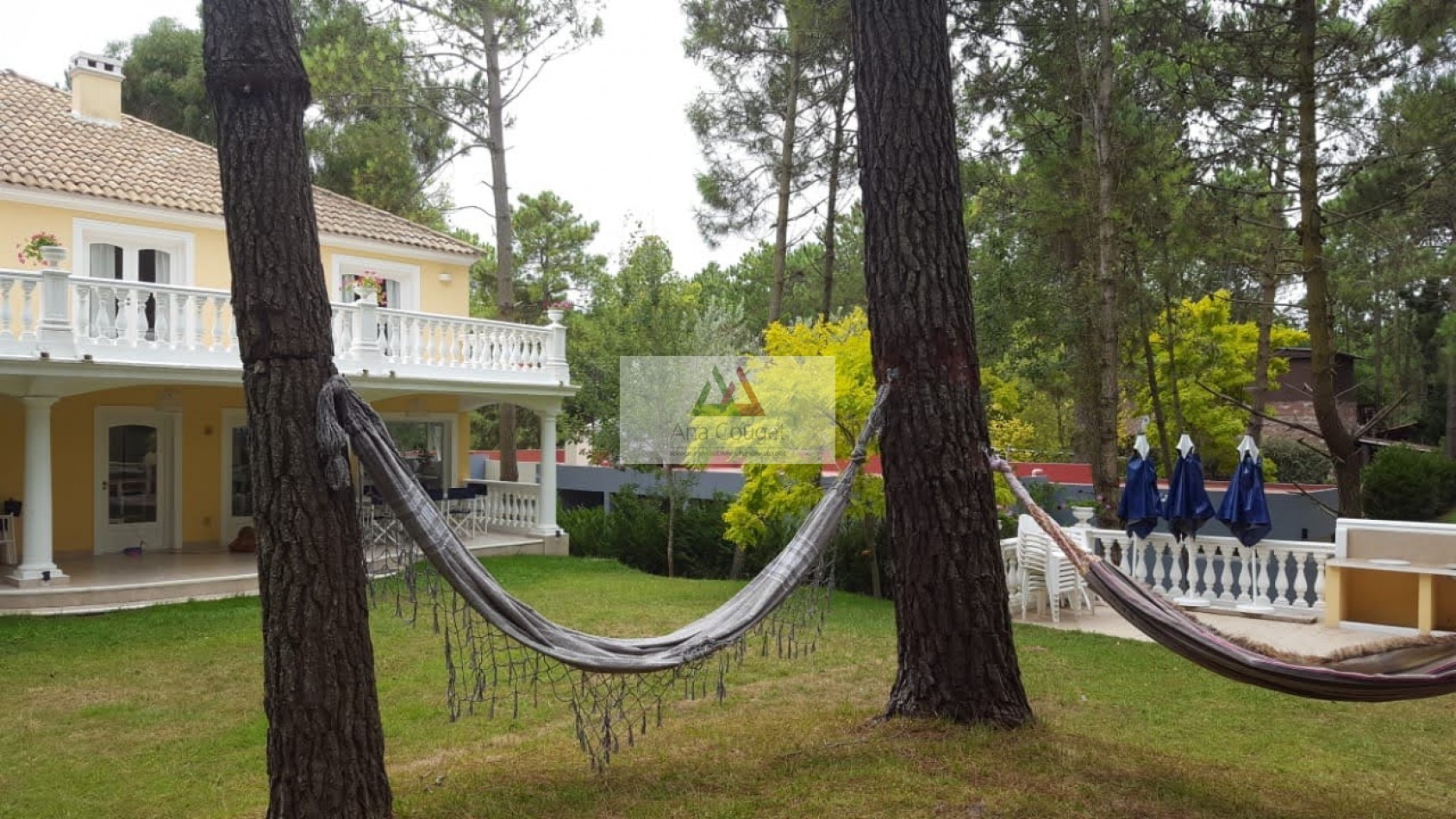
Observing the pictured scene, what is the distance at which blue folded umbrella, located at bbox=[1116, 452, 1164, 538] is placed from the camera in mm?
10344

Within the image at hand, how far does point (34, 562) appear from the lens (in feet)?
35.0

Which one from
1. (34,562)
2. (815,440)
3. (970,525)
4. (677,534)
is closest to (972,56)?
(815,440)

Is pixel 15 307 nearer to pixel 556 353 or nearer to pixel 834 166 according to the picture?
pixel 556 353

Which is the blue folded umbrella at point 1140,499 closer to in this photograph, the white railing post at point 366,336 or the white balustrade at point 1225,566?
the white balustrade at point 1225,566

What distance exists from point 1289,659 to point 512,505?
45.4 feet

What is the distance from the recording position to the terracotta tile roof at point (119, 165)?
13.5 meters

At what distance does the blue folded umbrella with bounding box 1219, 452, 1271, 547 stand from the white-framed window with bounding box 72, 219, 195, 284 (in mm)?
12875

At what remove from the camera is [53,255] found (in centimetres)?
1055

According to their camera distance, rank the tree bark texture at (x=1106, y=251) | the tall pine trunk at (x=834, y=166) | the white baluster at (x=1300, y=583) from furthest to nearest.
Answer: the tall pine trunk at (x=834, y=166) → the tree bark texture at (x=1106, y=251) → the white baluster at (x=1300, y=583)

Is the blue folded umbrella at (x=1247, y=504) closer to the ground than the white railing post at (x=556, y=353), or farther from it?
closer to the ground

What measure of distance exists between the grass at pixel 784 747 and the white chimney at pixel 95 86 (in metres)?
10.2

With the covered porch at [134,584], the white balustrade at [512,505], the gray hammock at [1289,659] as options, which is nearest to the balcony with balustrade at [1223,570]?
the gray hammock at [1289,659]

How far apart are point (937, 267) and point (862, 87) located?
0.96 metres

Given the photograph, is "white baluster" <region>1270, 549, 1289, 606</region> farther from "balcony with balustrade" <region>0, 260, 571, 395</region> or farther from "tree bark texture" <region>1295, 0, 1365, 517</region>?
"balcony with balustrade" <region>0, 260, 571, 395</region>
